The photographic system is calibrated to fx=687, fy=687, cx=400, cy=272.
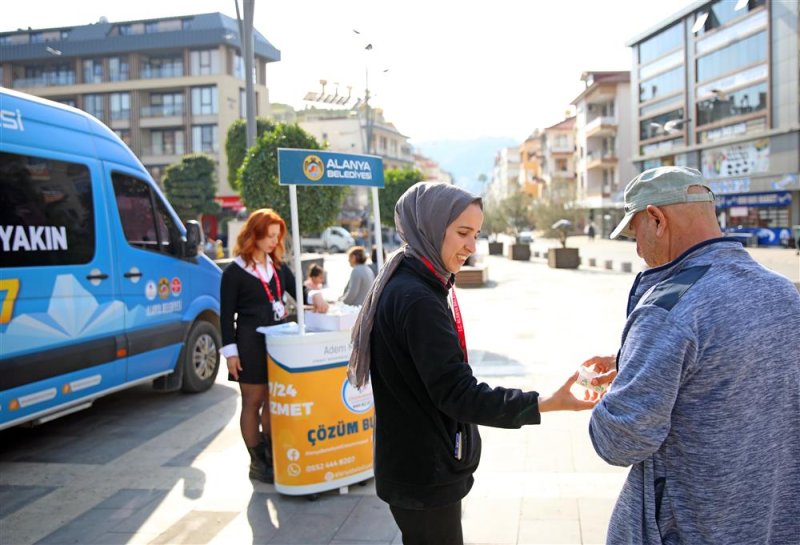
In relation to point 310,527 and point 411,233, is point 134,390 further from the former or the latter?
point 411,233

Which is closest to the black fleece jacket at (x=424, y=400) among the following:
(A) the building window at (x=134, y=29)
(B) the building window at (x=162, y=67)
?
(B) the building window at (x=162, y=67)

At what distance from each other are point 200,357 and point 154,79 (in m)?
53.9

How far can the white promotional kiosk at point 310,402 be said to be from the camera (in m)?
4.32

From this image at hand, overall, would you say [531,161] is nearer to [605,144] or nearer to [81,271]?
[605,144]

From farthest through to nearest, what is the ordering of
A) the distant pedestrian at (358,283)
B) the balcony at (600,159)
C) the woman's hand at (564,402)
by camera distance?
the balcony at (600,159)
the distant pedestrian at (358,283)
the woman's hand at (564,402)

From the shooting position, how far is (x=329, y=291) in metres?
20.0

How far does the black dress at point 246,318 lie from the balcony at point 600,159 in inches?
2513

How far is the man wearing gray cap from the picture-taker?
1.62 metres

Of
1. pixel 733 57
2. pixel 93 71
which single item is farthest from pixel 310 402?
pixel 93 71

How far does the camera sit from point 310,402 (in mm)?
4336

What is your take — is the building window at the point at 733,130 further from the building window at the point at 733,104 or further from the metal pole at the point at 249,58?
the metal pole at the point at 249,58

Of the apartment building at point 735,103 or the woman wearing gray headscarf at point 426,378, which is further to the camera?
the apartment building at point 735,103

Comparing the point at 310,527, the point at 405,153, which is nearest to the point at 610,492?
the point at 310,527

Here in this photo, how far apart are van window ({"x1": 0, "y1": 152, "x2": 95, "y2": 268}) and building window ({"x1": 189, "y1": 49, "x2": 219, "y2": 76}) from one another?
5301cm
